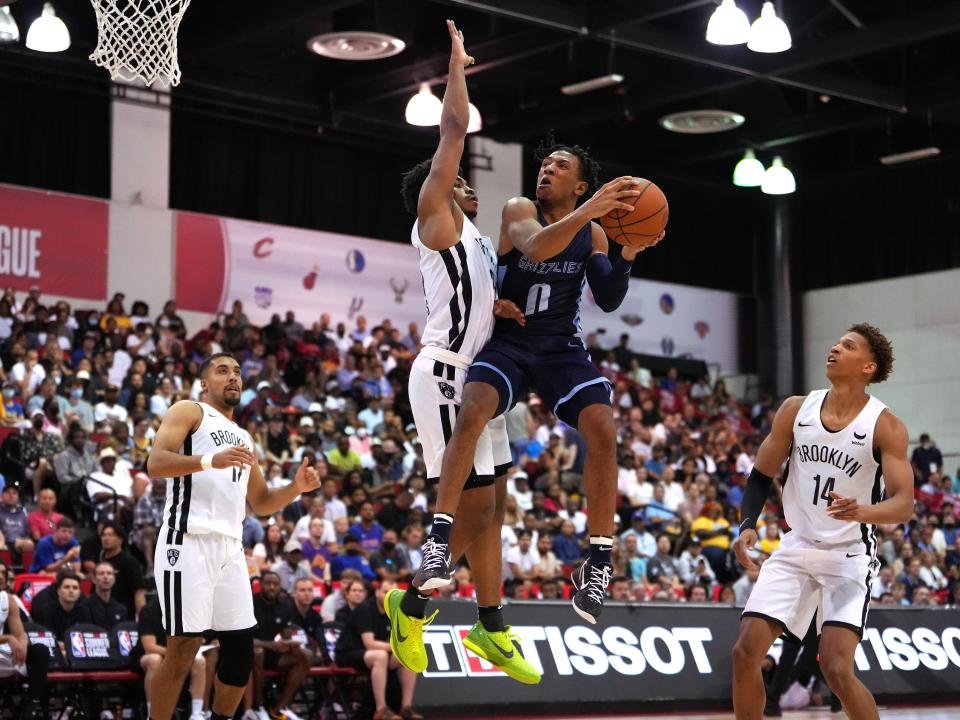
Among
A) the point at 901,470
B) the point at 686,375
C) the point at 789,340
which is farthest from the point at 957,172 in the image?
the point at 901,470

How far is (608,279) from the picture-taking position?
6762 millimetres

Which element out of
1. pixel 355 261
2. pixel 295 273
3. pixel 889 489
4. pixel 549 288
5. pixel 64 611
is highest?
pixel 355 261

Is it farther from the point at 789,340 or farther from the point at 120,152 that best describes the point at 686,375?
the point at 120,152

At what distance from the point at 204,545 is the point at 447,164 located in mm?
3327

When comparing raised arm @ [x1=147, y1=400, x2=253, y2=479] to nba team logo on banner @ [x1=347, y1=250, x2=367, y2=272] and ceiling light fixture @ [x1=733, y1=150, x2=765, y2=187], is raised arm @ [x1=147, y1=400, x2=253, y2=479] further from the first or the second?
nba team logo on banner @ [x1=347, y1=250, x2=367, y2=272]

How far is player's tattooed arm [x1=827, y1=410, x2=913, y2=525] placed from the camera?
22.8 feet

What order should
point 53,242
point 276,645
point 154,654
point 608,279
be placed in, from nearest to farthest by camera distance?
point 608,279
point 154,654
point 276,645
point 53,242

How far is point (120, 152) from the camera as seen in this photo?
2317 centimetres

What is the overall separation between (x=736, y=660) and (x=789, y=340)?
2446 centimetres

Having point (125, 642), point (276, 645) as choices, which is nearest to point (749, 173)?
point (276, 645)

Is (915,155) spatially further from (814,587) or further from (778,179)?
(814,587)

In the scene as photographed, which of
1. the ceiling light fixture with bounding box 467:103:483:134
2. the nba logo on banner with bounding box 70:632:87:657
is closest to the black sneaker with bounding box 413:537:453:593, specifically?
the ceiling light fixture with bounding box 467:103:483:134

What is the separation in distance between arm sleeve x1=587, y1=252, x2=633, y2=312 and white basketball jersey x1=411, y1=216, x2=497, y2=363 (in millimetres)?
513

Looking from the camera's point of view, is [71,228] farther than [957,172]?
No
